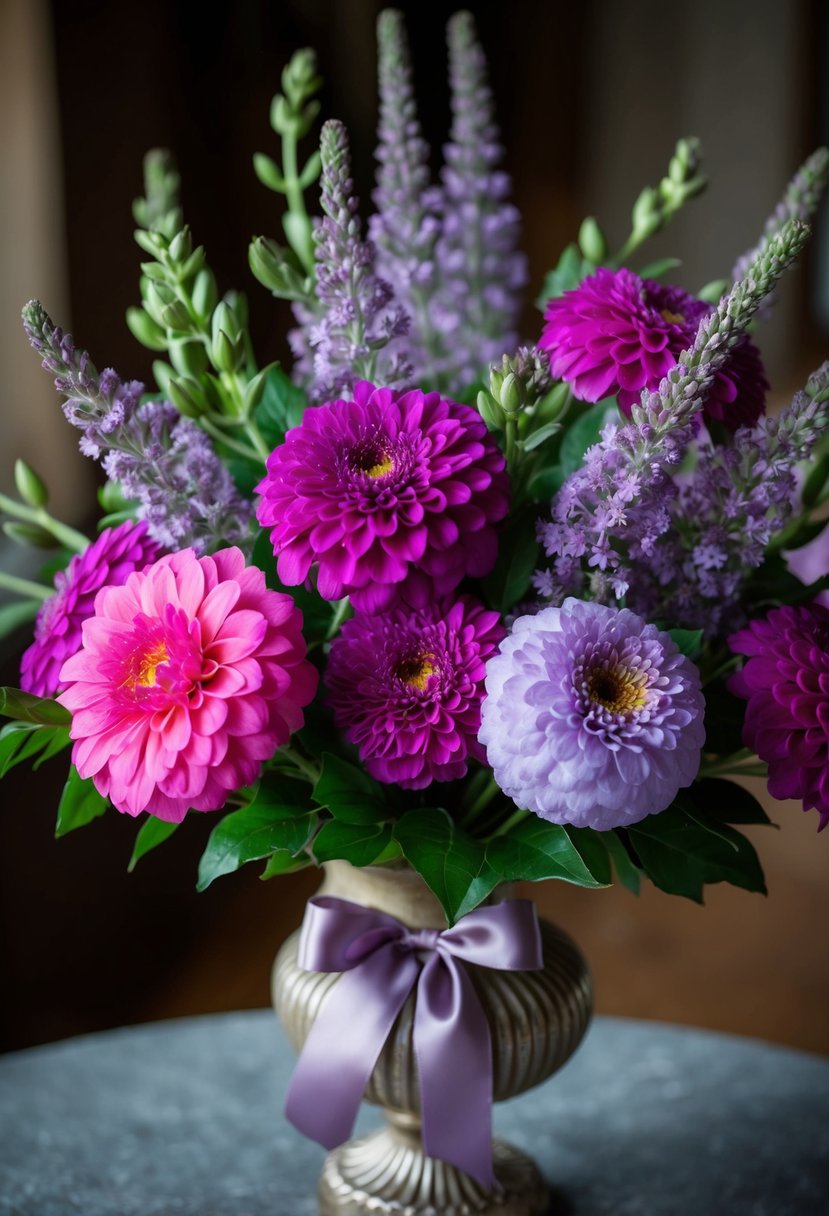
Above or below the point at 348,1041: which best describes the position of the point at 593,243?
above

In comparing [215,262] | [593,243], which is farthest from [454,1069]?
[215,262]

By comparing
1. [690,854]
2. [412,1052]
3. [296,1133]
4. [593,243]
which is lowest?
[296,1133]

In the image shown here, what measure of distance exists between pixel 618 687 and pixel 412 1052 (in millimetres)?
243

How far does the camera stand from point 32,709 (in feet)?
1.82

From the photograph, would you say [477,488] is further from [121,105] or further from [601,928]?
[601,928]

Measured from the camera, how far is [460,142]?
80 cm

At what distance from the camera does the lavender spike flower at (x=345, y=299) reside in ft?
1.91

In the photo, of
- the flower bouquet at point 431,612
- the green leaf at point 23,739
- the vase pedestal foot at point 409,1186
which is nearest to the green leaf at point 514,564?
the flower bouquet at point 431,612

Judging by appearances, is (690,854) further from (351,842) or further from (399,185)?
(399,185)

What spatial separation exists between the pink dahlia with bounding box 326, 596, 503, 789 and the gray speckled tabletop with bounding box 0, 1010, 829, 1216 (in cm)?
37

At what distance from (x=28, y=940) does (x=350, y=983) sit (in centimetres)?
130

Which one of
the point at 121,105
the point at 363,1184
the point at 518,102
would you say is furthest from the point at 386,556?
the point at 518,102

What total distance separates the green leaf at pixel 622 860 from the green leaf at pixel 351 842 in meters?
0.11

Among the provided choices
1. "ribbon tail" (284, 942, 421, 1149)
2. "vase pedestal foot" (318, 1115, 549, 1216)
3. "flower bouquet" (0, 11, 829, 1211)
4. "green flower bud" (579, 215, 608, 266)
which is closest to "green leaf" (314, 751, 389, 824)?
"flower bouquet" (0, 11, 829, 1211)
